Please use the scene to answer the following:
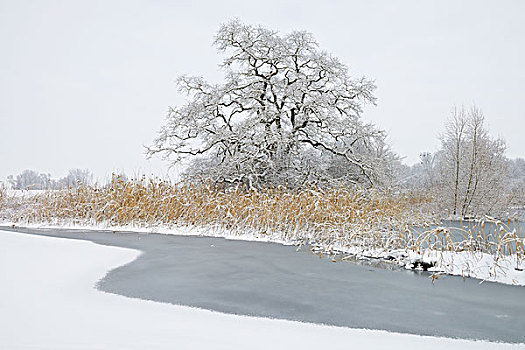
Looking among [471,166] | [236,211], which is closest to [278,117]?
[236,211]

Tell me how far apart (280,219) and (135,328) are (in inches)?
246

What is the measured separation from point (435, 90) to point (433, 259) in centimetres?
2762

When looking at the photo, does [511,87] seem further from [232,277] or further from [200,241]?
[232,277]

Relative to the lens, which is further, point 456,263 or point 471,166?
point 471,166

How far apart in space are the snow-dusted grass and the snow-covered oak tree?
3877 millimetres

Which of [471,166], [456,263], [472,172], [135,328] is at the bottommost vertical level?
[135,328]

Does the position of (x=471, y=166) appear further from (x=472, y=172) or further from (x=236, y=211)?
(x=236, y=211)

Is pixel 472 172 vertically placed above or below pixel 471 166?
below

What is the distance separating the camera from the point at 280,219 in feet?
29.2

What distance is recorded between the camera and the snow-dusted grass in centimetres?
589

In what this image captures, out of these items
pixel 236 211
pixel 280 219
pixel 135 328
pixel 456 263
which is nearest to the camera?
pixel 135 328

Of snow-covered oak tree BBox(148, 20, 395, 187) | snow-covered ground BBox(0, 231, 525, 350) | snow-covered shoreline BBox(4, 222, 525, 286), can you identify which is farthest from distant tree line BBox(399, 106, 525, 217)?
snow-covered ground BBox(0, 231, 525, 350)

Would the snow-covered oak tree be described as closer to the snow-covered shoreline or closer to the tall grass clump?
the tall grass clump

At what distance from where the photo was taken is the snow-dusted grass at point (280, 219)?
19.3ft
